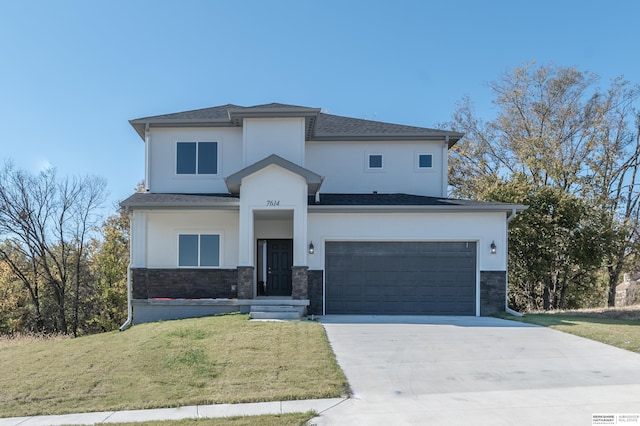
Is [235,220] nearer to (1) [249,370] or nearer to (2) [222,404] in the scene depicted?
(1) [249,370]

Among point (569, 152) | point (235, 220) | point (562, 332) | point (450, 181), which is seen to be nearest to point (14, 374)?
point (235, 220)

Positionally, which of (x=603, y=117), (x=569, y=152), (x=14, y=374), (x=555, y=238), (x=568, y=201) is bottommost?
(x=14, y=374)

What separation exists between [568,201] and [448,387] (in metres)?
16.1

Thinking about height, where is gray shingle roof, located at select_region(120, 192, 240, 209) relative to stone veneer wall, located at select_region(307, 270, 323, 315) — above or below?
above

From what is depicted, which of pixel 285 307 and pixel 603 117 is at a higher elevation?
pixel 603 117

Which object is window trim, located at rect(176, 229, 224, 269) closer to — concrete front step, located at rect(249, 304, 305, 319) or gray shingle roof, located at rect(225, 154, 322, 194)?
gray shingle roof, located at rect(225, 154, 322, 194)

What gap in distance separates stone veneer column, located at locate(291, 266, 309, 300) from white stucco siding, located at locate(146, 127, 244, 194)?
4582 mm

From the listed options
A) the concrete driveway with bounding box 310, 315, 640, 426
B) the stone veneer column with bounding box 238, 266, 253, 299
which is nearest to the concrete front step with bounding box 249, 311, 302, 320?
the stone veneer column with bounding box 238, 266, 253, 299

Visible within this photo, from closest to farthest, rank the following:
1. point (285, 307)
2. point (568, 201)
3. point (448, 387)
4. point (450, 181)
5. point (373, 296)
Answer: point (448, 387) → point (285, 307) → point (373, 296) → point (568, 201) → point (450, 181)

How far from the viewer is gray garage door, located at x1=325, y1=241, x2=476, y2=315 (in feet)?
50.9

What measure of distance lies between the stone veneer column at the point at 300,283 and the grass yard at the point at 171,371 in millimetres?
2773

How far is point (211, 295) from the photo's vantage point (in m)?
16.1

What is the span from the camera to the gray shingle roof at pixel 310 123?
16.7 m

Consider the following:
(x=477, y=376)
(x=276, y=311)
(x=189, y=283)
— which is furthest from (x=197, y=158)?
(x=477, y=376)
